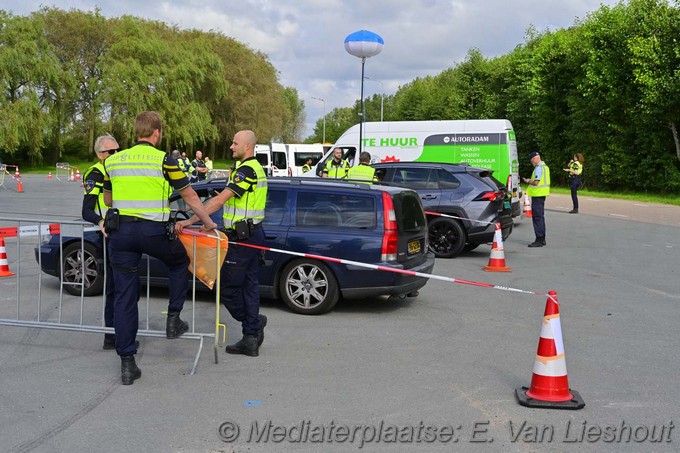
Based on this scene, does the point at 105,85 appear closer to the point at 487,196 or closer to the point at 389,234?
the point at 487,196

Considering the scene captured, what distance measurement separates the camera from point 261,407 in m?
4.99

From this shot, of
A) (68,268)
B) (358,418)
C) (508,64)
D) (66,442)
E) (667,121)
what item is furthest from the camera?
(508,64)

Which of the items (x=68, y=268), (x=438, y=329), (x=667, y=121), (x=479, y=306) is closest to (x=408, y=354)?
(x=438, y=329)

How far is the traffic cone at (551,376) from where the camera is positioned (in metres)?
5.10

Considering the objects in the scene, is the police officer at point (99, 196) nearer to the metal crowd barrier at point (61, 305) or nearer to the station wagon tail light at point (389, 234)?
the metal crowd barrier at point (61, 305)

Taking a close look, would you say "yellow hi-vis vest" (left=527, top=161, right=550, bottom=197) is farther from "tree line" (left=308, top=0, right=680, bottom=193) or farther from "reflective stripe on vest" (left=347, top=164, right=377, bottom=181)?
"tree line" (left=308, top=0, right=680, bottom=193)

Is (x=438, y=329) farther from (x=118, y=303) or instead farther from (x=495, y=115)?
(x=495, y=115)

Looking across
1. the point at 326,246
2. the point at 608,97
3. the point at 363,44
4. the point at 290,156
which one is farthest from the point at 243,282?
the point at 290,156

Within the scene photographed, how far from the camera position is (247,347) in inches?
246

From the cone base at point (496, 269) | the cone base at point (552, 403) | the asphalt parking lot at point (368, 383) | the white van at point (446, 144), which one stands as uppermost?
the white van at point (446, 144)

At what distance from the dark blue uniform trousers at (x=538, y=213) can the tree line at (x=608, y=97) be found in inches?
673

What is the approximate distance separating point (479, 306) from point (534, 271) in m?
3.25

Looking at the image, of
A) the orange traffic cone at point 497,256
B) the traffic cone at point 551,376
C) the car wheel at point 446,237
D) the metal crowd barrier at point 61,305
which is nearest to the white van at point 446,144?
the car wheel at point 446,237

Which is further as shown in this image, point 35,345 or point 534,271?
point 534,271
